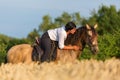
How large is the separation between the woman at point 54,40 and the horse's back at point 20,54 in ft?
4.31

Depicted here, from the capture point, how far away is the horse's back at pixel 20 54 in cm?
1619

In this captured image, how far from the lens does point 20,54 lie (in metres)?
16.6

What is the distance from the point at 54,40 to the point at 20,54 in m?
2.51

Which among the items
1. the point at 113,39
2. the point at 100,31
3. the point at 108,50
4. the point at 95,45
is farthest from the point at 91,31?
the point at 100,31

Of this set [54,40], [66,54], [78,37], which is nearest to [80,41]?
[78,37]

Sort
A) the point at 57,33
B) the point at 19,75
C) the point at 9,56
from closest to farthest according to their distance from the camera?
1. the point at 19,75
2. the point at 57,33
3. the point at 9,56

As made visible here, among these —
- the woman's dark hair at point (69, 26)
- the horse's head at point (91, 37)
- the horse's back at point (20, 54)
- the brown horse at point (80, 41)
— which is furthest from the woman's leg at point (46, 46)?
the horse's back at point (20, 54)

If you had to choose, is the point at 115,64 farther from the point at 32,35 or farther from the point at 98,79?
the point at 32,35

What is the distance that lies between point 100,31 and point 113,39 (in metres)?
28.6

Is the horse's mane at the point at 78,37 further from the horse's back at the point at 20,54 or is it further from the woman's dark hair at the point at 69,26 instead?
the horse's back at the point at 20,54

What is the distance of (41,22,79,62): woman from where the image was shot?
538 inches

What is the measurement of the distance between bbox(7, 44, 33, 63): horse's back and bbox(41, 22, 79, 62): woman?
1.31 m

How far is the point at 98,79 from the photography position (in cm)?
360

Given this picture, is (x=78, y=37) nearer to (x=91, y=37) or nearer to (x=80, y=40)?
(x=80, y=40)
